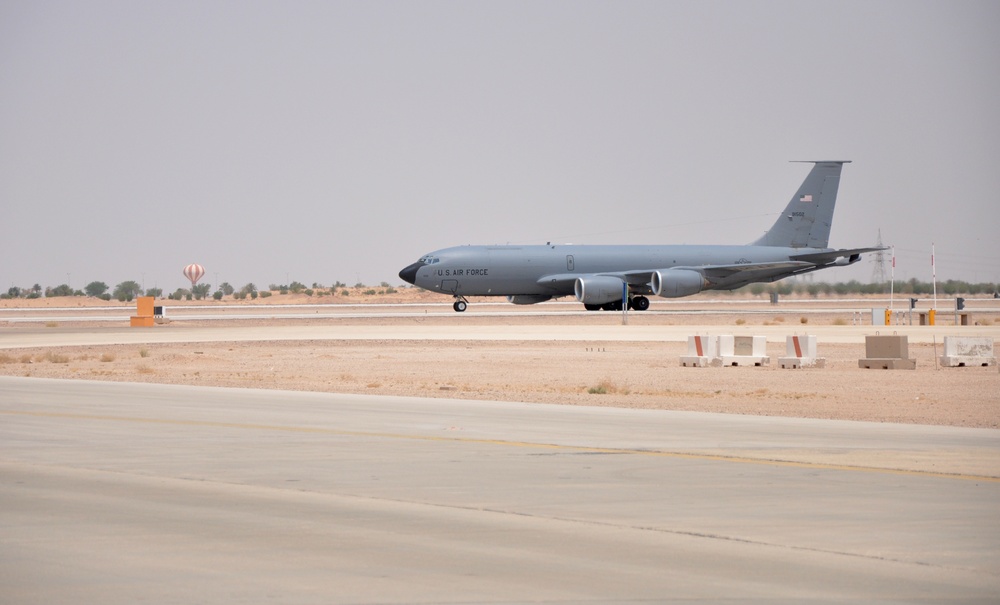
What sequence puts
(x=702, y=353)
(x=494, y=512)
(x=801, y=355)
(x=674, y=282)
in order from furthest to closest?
(x=674, y=282) < (x=702, y=353) < (x=801, y=355) < (x=494, y=512)

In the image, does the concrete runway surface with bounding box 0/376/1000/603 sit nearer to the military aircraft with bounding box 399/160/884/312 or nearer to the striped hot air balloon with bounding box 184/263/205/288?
the military aircraft with bounding box 399/160/884/312

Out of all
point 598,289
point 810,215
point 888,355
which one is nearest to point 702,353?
point 888,355

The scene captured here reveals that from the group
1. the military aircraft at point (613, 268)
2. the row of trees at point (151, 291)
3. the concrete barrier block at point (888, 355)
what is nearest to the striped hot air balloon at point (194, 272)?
the row of trees at point (151, 291)

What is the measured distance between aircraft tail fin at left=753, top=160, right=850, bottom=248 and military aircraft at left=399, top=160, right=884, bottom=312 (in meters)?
0.10

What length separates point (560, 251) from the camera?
70.5 meters

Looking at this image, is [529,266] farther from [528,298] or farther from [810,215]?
[810,215]

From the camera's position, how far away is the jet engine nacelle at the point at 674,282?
6875cm

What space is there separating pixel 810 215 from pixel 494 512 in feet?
240

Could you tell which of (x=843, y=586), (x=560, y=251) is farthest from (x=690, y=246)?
(x=843, y=586)

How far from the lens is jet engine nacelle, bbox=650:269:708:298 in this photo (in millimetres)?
68750

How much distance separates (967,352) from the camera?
32156 mm

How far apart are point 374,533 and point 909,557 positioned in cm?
362

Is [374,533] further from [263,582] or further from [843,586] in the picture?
[843,586]

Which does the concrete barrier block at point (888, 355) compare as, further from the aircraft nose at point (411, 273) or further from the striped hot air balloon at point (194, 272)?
the striped hot air balloon at point (194, 272)
